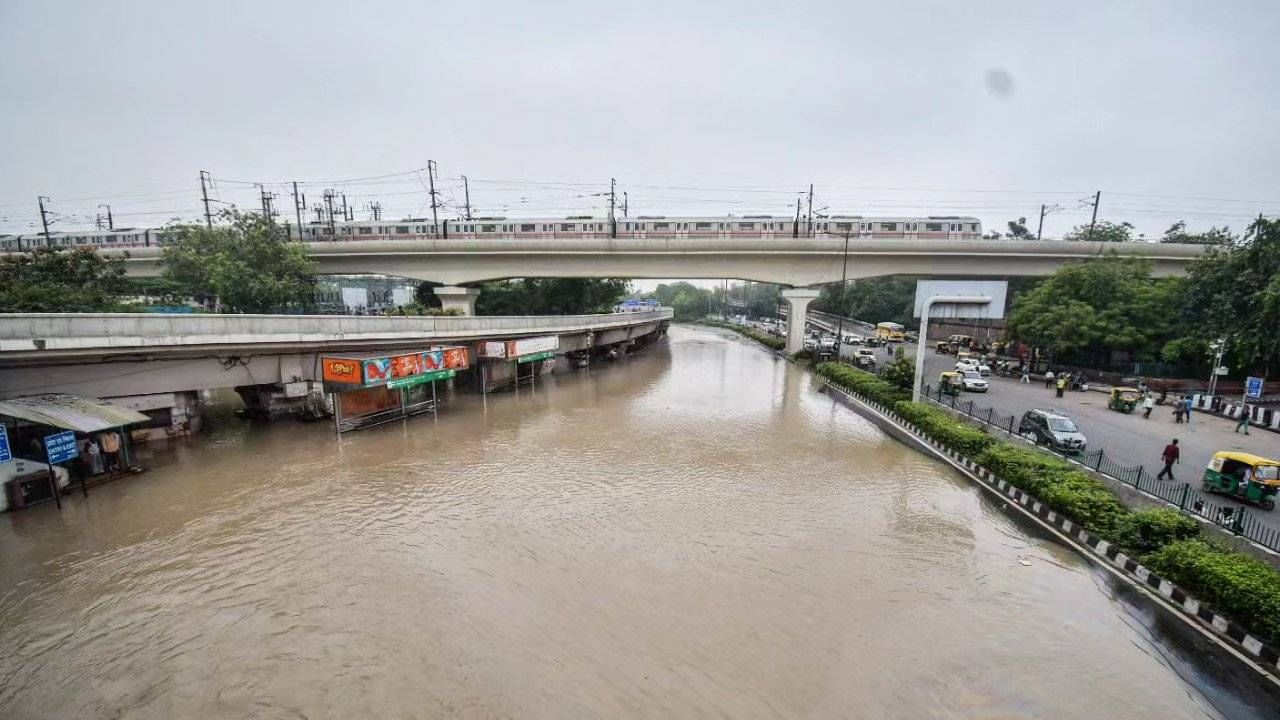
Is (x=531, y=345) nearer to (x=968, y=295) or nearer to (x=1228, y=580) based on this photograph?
(x=968, y=295)

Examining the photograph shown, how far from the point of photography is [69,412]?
10.7m

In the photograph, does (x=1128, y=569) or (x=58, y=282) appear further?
(x=58, y=282)

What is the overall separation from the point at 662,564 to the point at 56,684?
7.64 metres

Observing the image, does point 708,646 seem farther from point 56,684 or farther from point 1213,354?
point 1213,354

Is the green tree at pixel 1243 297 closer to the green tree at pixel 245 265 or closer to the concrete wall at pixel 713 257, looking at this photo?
the concrete wall at pixel 713 257

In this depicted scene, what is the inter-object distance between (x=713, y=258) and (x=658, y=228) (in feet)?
13.9

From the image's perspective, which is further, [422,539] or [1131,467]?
[1131,467]

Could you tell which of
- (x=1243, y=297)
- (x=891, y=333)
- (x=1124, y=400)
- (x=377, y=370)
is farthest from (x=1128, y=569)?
(x=891, y=333)

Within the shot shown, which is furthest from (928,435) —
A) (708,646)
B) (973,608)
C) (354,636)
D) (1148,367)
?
(1148,367)

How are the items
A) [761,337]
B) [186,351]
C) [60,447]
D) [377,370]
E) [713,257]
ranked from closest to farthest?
[60,447]
[186,351]
[377,370]
[713,257]
[761,337]

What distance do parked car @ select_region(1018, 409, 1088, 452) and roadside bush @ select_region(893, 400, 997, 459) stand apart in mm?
1564

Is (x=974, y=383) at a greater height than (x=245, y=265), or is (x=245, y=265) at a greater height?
(x=245, y=265)

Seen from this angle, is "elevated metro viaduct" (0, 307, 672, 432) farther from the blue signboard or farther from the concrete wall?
the concrete wall

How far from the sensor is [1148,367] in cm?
2677
